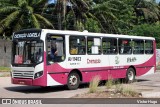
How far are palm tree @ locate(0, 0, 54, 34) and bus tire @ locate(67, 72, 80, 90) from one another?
18.6m

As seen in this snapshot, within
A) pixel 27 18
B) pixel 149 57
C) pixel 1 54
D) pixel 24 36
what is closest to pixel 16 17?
pixel 27 18

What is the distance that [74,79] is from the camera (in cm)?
1731

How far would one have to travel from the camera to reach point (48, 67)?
1598 centimetres

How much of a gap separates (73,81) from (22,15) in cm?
2134

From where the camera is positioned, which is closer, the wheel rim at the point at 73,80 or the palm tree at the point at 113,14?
the wheel rim at the point at 73,80

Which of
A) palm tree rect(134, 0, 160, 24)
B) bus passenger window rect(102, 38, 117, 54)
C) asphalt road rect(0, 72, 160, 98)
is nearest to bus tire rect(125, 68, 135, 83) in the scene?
bus passenger window rect(102, 38, 117, 54)

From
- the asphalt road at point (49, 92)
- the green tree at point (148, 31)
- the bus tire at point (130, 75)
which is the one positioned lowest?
the asphalt road at point (49, 92)

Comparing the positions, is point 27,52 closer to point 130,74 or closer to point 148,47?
point 130,74

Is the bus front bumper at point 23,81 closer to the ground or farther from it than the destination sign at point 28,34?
closer to the ground

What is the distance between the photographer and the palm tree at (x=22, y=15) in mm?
36312

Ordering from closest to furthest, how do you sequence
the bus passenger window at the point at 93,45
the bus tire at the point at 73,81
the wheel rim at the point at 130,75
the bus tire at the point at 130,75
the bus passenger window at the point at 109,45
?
the bus tire at the point at 73,81 → the bus passenger window at the point at 93,45 → the bus passenger window at the point at 109,45 → the bus tire at the point at 130,75 → the wheel rim at the point at 130,75

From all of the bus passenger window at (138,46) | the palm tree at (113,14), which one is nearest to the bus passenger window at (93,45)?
the bus passenger window at (138,46)

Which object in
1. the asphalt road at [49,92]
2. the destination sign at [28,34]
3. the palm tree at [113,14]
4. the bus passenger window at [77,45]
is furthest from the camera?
the palm tree at [113,14]

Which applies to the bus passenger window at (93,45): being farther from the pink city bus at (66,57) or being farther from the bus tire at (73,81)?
the bus tire at (73,81)
